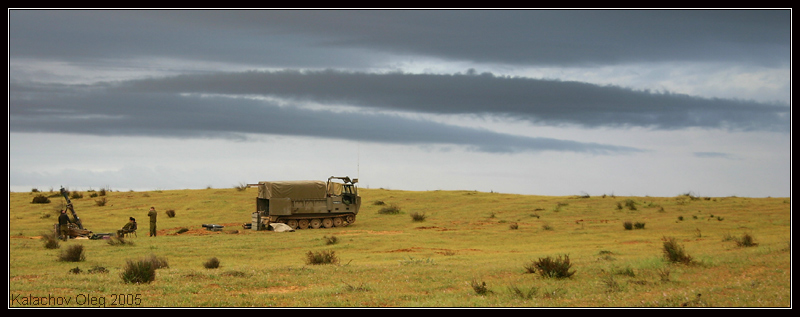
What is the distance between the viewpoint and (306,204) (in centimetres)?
3819

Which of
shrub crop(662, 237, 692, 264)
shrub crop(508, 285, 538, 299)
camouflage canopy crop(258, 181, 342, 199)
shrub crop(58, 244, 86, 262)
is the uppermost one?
camouflage canopy crop(258, 181, 342, 199)

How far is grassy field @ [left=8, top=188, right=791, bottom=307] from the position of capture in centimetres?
1380

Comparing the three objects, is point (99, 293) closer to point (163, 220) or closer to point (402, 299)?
point (402, 299)

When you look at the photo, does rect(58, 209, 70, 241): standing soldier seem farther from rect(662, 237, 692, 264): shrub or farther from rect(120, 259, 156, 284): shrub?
rect(662, 237, 692, 264): shrub

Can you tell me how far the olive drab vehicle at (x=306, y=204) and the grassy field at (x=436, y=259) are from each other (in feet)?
3.68

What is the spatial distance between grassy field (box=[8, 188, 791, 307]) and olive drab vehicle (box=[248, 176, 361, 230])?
44.1 inches

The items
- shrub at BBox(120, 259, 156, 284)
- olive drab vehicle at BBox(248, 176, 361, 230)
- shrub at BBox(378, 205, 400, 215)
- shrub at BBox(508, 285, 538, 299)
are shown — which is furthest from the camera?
shrub at BBox(378, 205, 400, 215)

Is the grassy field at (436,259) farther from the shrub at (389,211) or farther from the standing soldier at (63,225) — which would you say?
the standing soldier at (63,225)

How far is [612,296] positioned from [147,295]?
31.8ft

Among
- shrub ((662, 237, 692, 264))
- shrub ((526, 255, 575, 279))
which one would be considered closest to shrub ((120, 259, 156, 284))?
shrub ((526, 255, 575, 279))

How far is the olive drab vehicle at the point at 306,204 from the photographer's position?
37.4 metres

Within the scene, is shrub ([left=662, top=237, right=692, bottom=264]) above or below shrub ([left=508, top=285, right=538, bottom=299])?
above

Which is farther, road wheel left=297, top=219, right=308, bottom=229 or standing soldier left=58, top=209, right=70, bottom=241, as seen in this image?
road wheel left=297, top=219, right=308, bottom=229

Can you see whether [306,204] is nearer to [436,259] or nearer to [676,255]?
[436,259]
